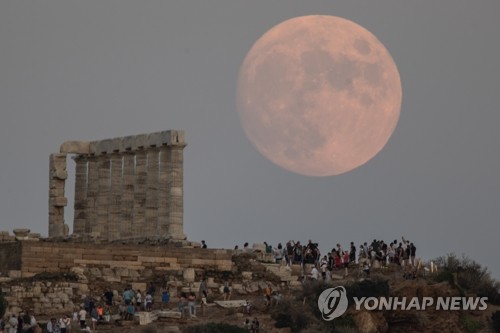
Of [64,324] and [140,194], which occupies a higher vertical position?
[140,194]

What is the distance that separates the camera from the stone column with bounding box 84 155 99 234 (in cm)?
9662

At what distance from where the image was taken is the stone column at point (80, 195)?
97.3 metres

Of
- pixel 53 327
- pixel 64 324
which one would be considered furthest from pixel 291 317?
pixel 53 327

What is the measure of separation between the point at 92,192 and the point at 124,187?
206cm

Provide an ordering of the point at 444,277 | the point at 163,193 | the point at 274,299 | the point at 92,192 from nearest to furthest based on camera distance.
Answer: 1. the point at 274,299
2. the point at 444,277
3. the point at 163,193
4. the point at 92,192

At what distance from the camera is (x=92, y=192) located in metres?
97.0

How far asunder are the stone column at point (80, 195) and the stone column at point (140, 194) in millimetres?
3518

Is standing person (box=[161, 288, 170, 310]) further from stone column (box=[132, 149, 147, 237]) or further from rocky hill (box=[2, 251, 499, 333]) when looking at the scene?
stone column (box=[132, 149, 147, 237])

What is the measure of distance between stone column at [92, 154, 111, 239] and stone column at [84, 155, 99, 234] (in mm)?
172

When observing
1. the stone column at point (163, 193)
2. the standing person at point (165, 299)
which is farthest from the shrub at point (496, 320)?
the stone column at point (163, 193)

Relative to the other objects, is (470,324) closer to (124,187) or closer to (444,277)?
(444,277)

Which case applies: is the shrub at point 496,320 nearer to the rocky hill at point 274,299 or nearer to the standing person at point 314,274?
the rocky hill at point 274,299

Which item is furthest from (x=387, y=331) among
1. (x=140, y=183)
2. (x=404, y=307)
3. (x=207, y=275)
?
(x=140, y=183)

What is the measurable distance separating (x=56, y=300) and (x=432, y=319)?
12.9 metres
